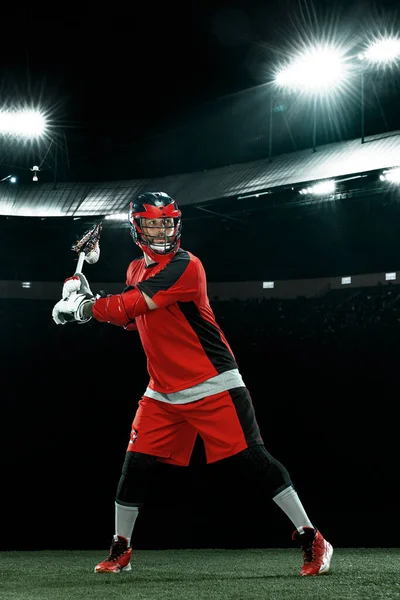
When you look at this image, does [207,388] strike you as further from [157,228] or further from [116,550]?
[116,550]

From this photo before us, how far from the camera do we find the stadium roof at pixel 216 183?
1102 centimetres

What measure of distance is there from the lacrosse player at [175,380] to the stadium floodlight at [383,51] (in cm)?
857

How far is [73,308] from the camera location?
10.7 feet

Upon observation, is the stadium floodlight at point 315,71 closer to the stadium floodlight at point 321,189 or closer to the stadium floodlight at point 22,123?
the stadium floodlight at point 321,189

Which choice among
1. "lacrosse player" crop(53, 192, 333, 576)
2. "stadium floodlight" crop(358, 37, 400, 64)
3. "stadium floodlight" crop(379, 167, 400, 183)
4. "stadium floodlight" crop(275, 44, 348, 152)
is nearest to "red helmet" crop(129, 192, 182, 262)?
"lacrosse player" crop(53, 192, 333, 576)

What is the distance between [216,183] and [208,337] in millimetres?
10271

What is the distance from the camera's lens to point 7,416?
1002cm

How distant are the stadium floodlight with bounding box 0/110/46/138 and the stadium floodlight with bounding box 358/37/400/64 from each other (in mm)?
→ 6486

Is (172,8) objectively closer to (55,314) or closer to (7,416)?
(7,416)

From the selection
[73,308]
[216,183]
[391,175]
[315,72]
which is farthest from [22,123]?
[73,308]

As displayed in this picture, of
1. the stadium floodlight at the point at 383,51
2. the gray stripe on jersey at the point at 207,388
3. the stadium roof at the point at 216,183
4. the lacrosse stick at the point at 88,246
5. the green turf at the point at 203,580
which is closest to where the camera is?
the green turf at the point at 203,580

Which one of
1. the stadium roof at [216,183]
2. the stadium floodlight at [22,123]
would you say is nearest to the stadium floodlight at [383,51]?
the stadium roof at [216,183]

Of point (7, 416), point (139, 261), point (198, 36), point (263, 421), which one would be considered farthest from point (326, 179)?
point (139, 261)

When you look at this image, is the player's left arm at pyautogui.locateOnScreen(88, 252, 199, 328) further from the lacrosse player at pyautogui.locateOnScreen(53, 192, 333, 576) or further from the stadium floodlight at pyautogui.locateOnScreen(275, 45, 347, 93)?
the stadium floodlight at pyautogui.locateOnScreen(275, 45, 347, 93)
